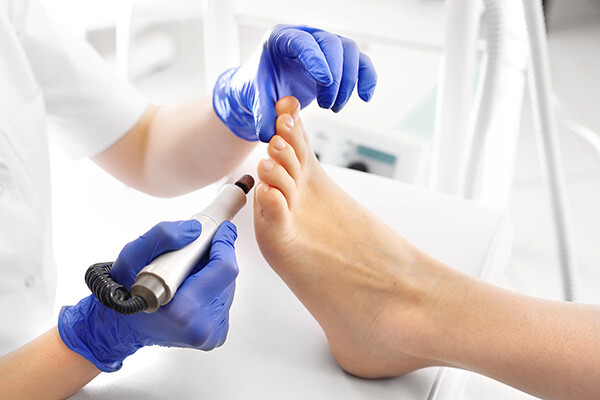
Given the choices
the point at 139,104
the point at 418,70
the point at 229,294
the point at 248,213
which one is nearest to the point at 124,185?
the point at 139,104

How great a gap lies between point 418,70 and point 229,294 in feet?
5.17

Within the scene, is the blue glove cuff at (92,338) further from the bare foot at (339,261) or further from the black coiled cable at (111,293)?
the bare foot at (339,261)

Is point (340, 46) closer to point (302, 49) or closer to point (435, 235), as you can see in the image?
point (302, 49)

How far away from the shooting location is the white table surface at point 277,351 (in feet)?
2.29

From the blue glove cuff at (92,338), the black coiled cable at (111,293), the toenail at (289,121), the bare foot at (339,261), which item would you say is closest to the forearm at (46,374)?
the blue glove cuff at (92,338)

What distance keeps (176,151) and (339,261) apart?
1.09ft

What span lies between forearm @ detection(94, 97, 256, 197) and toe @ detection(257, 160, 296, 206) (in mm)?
208

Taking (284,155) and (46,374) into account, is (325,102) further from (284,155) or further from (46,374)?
(46,374)

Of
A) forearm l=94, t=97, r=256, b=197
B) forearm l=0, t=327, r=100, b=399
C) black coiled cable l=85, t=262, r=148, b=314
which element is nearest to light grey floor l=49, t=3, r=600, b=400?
forearm l=94, t=97, r=256, b=197

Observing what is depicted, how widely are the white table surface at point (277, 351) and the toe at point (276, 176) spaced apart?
0.18 m

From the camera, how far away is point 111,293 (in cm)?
55

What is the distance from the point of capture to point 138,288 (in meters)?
0.54

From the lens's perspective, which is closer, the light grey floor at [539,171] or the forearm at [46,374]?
the forearm at [46,374]

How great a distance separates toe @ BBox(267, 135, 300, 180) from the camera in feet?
2.35
